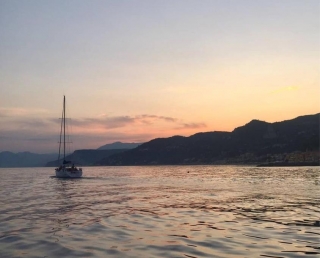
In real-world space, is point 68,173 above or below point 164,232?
above

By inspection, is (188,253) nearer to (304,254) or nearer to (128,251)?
(128,251)

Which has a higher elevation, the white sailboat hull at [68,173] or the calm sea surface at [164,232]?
the white sailboat hull at [68,173]

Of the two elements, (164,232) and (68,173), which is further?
(68,173)

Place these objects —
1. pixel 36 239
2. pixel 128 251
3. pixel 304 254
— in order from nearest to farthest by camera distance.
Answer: pixel 304 254 < pixel 128 251 < pixel 36 239

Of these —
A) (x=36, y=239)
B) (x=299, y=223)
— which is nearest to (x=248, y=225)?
(x=299, y=223)

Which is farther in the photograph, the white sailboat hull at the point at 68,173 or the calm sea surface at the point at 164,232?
the white sailboat hull at the point at 68,173

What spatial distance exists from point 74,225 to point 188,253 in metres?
9.01

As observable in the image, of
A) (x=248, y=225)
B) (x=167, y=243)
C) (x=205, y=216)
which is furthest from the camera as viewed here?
(x=205, y=216)

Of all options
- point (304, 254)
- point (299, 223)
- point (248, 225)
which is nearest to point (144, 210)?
point (248, 225)

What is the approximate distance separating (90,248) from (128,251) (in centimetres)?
169

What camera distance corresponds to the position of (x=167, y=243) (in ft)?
50.1

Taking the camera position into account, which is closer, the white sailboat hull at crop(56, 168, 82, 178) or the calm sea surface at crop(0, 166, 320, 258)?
the calm sea surface at crop(0, 166, 320, 258)

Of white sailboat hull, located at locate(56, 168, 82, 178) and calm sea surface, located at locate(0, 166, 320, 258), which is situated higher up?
white sailboat hull, located at locate(56, 168, 82, 178)

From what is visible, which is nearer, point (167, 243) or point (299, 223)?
point (167, 243)
